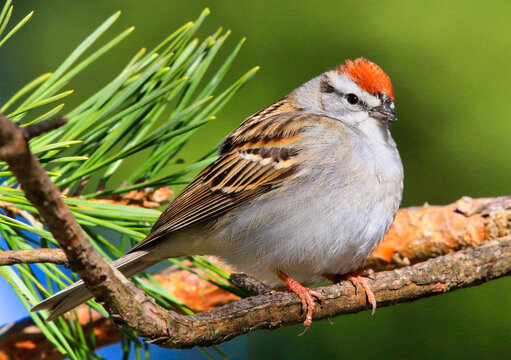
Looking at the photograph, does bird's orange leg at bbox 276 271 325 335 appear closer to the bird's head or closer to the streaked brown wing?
the streaked brown wing

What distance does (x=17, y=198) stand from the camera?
140 centimetres

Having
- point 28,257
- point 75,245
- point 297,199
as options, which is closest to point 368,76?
point 297,199

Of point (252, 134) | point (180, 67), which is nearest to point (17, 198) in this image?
point (180, 67)

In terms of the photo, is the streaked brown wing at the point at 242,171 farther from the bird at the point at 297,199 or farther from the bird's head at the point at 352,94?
the bird's head at the point at 352,94

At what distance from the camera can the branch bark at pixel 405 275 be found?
3.80ft

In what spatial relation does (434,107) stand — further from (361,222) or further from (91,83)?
(91,83)

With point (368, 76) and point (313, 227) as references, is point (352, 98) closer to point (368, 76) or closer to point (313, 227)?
point (368, 76)

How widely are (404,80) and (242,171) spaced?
597 millimetres

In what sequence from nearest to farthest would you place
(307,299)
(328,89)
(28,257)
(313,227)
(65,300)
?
(28,257) < (65,300) < (307,299) < (313,227) < (328,89)

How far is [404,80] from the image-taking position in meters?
2.03

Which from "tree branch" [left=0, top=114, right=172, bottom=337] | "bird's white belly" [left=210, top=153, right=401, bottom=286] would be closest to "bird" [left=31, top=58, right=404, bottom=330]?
"bird's white belly" [left=210, top=153, right=401, bottom=286]

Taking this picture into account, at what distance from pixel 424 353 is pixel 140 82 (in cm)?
115

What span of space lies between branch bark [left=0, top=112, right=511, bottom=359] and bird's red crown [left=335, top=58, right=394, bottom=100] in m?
0.42

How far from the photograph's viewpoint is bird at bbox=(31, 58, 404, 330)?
1.83 metres
